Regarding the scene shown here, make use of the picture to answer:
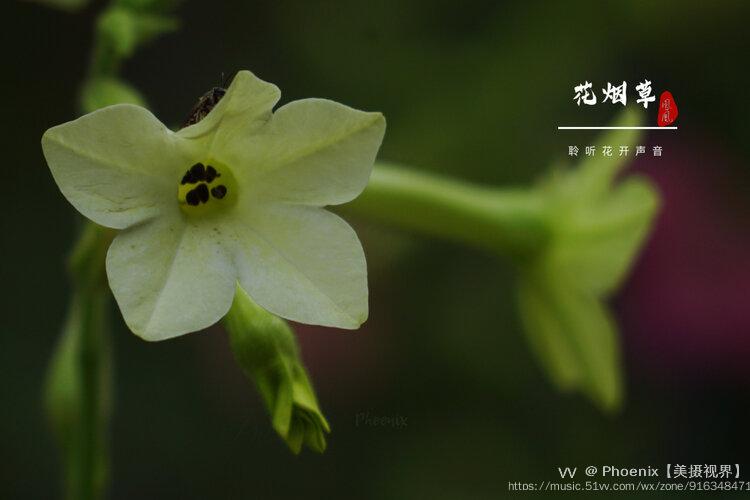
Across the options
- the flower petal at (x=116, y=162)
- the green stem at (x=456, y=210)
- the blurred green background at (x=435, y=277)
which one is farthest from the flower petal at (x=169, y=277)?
the blurred green background at (x=435, y=277)

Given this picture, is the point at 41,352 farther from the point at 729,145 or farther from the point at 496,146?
the point at 729,145

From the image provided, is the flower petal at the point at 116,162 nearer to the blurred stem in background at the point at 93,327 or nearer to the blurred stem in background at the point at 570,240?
the blurred stem in background at the point at 93,327

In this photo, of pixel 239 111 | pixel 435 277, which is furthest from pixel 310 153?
pixel 435 277

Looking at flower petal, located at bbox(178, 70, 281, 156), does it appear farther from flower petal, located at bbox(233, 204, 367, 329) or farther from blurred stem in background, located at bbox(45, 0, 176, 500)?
blurred stem in background, located at bbox(45, 0, 176, 500)

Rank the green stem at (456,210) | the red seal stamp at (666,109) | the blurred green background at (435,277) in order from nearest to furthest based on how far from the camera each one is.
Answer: the green stem at (456,210), the red seal stamp at (666,109), the blurred green background at (435,277)

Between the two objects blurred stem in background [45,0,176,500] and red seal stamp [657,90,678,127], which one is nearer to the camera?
blurred stem in background [45,0,176,500]

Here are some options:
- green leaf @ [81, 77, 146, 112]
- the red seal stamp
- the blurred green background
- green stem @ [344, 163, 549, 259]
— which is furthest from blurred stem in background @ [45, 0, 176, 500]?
the red seal stamp

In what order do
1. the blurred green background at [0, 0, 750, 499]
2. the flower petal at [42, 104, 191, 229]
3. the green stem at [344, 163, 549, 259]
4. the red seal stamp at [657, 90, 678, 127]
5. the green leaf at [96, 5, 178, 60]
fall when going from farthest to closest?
the blurred green background at [0, 0, 750, 499] → the red seal stamp at [657, 90, 678, 127] → the green stem at [344, 163, 549, 259] → the green leaf at [96, 5, 178, 60] → the flower petal at [42, 104, 191, 229]

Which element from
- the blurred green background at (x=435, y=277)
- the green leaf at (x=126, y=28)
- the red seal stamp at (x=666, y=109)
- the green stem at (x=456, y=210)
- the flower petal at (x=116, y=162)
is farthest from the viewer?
Answer: the blurred green background at (x=435, y=277)
